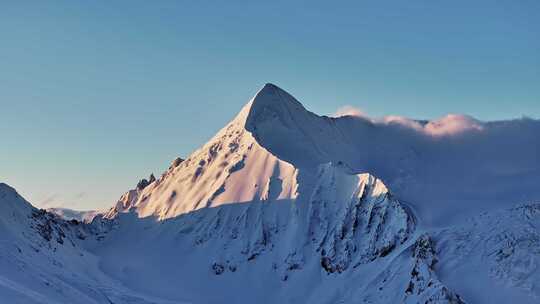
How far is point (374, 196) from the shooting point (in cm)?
19662

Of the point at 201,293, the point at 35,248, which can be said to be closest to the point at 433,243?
the point at 201,293

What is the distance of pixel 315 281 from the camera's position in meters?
190

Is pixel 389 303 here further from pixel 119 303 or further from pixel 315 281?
pixel 119 303

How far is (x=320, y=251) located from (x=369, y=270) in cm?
1944

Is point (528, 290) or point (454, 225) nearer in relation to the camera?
point (528, 290)

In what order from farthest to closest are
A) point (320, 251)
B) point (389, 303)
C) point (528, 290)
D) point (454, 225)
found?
point (320, 251) < point (454, 225) < point (389, 303) < point (528, 290)

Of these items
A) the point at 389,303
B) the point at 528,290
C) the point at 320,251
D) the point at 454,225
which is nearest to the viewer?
the point at 528,290

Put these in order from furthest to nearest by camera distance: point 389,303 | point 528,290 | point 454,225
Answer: point 454,225 < point 389,303 < point 528,290

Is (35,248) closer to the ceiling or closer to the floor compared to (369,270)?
closer to the ceiling

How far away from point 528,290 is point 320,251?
5750cm

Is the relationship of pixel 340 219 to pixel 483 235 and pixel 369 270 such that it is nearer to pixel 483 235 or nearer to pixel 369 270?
pixel 369 270

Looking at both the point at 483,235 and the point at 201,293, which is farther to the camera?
the point at 201,293

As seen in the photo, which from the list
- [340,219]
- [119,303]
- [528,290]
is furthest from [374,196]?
[119,303]

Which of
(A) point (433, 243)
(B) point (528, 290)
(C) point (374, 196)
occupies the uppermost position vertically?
(C) point (374, 196)
